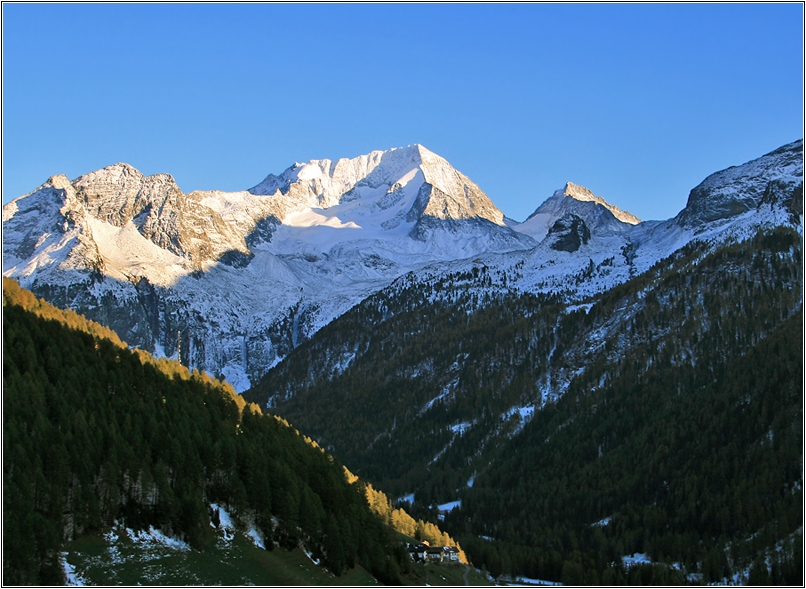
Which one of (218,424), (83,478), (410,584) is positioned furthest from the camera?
(218,424)

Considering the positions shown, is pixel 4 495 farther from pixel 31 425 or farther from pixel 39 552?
pixel 31 425

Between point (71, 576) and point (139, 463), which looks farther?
point (139, 463)

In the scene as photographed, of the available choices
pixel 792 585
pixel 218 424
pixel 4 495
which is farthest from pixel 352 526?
pixel 792 585

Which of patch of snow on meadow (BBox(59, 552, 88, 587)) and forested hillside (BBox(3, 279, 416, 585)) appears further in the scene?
forested hillside (BBox(3, 279, 416, 585))

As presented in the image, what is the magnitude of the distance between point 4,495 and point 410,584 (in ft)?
198

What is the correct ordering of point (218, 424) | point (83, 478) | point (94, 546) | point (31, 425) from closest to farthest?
point (94, 546)
point (83, 478)
point (31, 425)
point (218, 424)

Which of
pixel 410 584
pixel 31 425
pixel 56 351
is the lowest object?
pixel 410 584

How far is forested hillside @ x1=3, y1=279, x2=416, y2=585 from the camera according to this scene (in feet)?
406

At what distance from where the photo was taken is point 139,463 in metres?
141

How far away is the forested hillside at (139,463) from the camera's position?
123750mm

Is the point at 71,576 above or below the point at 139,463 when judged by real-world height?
below

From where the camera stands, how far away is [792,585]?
197 meters

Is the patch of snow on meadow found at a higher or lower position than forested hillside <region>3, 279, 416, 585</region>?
lower

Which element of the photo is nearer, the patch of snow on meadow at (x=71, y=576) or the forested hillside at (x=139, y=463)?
the patch of snow on meadow at (x=71, y=576)
